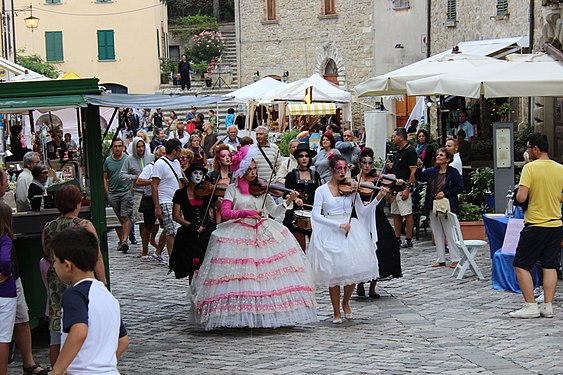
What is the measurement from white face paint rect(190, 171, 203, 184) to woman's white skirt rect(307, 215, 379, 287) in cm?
137

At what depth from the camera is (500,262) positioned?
12227 millimetres

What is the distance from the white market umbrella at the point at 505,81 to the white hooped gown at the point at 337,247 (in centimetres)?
491

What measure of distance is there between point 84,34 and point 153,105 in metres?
47.7

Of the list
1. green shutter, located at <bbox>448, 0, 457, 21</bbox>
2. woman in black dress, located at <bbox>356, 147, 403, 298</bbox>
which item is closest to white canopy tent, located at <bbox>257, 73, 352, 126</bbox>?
green shutter, located at <bbox>448, 0, 457, 21</bbox>

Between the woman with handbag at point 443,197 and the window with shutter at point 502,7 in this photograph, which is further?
the window with shutter at point 502,7

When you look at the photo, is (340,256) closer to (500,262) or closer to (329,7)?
(500,262)

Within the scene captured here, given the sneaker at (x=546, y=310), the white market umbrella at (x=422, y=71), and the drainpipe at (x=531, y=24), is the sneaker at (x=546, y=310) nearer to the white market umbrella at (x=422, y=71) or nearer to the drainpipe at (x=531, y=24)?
the white market umbrella at (x=422, y=71)

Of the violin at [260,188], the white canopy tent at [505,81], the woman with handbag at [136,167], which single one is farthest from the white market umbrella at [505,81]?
the violin at [260,188]

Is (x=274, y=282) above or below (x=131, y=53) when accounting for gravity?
below

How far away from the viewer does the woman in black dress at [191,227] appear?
35.5 ft

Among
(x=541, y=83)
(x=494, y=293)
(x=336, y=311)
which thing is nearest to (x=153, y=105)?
(x=336, y=311)

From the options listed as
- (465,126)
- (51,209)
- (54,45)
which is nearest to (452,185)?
(51,209)

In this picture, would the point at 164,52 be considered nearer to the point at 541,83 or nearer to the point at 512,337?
the point at 541,83

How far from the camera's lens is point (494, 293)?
12.1 m
